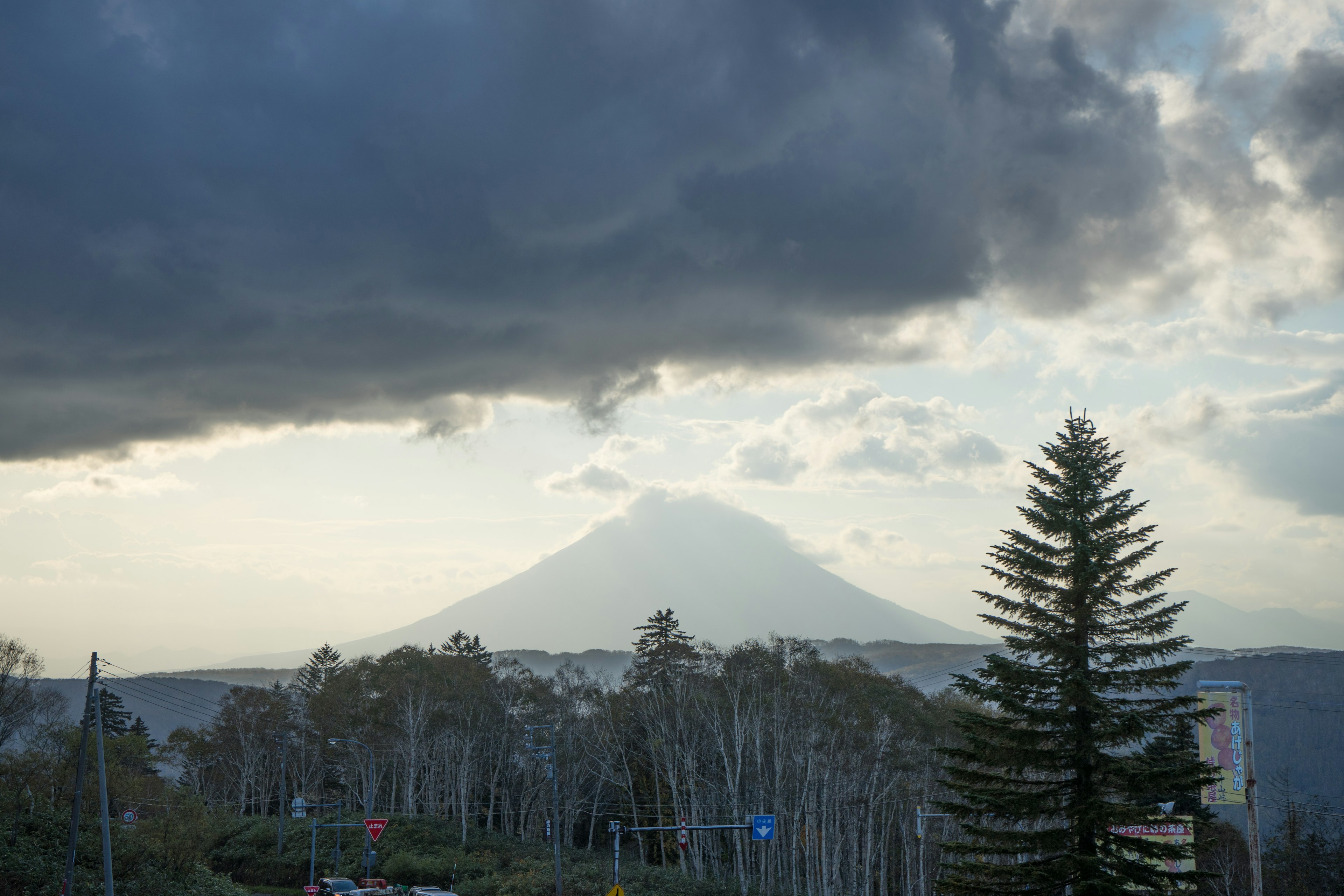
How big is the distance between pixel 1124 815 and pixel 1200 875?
8.35ft

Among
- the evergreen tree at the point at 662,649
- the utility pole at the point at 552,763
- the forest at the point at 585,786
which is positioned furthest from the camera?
the evergreen tree at the point at 662,649

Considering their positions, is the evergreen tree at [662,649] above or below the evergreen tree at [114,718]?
above

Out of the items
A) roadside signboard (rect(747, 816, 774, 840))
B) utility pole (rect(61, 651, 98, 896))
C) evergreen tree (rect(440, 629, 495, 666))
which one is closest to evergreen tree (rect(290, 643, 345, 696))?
evergreen tree (rect(440, 629, 495, 666))

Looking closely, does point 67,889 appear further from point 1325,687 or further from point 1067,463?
point 1325,687

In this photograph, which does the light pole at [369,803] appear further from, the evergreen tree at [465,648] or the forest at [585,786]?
the evergreen tree at [465,648]

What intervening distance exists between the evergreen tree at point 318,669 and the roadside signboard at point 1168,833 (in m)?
96.0

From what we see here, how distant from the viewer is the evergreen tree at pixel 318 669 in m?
119

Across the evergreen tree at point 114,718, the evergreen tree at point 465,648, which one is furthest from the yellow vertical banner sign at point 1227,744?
the evergreen tree at point 114,718

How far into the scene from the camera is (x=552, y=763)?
54125mm

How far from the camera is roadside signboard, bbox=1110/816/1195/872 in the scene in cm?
2170

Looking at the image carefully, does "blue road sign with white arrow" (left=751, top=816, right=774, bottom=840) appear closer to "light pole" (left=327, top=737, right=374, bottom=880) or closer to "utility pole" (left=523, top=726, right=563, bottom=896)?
"utility pole" (left=523, top=726, right=563, bottom=896)

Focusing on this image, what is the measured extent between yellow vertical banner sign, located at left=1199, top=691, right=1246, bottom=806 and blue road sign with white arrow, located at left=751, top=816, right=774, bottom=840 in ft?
50.5

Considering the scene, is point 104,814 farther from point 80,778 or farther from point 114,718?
point 114,718

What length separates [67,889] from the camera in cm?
3306
